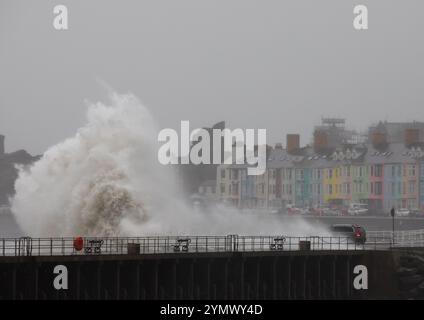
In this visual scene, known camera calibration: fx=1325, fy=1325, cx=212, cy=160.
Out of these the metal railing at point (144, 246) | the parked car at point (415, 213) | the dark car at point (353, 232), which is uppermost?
the metal railing at point (144, 246)

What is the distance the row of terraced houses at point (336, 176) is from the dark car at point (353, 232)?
228 ft

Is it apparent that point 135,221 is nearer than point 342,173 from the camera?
Yes

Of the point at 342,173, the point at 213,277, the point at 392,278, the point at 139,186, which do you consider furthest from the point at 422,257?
the point at 342,173

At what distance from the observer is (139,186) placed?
6988 centimetres

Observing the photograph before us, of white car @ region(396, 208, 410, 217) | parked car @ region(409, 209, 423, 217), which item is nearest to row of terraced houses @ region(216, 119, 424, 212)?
parked car @ region(409, 209, 423, 217)

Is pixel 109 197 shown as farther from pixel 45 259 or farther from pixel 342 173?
pixel 342 173

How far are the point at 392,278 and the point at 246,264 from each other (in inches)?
305

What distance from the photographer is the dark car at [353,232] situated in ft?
217

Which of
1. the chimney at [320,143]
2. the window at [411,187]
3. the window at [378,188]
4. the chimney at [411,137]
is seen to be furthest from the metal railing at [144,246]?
the chimney at [320,143]

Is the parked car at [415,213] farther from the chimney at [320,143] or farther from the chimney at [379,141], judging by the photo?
the chimney at [320,143]

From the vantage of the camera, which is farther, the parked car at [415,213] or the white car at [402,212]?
the parked car at [415,213]

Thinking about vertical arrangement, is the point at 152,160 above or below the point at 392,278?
above

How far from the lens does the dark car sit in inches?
2601

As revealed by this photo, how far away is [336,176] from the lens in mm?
150125
